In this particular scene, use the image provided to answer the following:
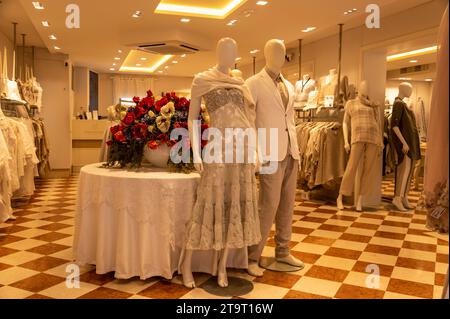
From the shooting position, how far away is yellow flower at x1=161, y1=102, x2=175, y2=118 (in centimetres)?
292

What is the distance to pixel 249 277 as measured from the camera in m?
2.84

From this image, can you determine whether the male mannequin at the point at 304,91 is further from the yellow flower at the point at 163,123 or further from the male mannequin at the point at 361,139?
the yellow flower at the point at 163,123

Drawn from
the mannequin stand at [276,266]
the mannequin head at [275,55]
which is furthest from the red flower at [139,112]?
the mannequin stand at [276,266]

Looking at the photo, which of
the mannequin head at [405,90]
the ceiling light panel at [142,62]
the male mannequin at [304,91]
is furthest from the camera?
the ceiling light panel at [142,62]

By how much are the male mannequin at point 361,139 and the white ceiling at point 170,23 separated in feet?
3.74

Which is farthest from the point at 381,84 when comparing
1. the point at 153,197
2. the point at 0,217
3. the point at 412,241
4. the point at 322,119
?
the point at 0,217

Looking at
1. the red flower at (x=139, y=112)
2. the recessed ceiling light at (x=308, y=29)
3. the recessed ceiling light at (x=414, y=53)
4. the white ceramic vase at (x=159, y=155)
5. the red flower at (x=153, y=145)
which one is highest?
the recessed ceiling light at (x=414, y=53)

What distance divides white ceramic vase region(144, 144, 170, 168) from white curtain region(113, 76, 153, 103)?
391 inches

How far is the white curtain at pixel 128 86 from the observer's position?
1270 centimetres

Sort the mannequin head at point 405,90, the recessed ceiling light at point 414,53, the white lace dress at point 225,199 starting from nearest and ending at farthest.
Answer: the white lace dress at point 225,199
the mannequin head at point 405,90
the recessed ceiling light at point 414,53

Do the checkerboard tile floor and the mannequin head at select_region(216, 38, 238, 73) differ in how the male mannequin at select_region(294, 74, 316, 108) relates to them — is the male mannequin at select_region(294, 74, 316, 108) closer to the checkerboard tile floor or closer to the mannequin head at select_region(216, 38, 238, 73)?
the checkerboard tile floor

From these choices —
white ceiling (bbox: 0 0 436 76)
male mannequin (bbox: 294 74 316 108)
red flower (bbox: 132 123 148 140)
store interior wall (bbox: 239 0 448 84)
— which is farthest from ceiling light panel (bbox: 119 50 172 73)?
red flower (bbox: 132 123 148 140)

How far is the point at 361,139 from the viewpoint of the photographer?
522cm

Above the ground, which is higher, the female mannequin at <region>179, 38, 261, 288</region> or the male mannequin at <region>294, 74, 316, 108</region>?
the male mannequin at <region>294, 74, 316, 108</region>
